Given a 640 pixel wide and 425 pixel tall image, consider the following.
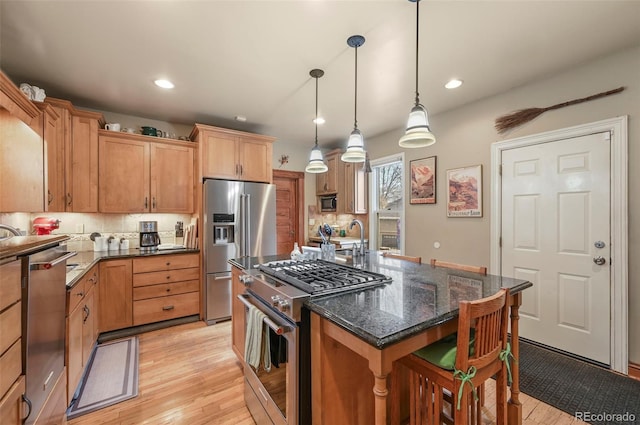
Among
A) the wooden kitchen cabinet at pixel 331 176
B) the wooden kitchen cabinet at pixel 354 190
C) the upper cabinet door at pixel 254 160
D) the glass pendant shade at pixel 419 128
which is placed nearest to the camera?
the glass pendant shade at pixel 419 128

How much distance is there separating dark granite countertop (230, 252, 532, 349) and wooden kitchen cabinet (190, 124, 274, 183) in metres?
2.46

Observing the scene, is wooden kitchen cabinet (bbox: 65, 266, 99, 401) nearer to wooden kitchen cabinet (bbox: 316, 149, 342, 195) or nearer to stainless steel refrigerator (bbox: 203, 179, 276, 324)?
stainless steel refrigerator (bbox: 203, 179, 276, 324)

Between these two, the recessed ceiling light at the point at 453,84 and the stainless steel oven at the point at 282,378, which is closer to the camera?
the stainless steel oven at the point at 282,378

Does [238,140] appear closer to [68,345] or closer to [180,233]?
[180,233]

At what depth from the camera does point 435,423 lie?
1238 mm

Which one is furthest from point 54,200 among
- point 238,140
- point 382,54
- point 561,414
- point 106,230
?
point 561,414

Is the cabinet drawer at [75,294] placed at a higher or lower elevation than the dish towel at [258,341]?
higher

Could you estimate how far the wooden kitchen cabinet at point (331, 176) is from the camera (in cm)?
475

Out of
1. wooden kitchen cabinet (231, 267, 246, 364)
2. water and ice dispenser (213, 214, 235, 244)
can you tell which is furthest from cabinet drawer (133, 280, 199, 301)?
wooden kitchen cabinet (231, 267, 246, 364)

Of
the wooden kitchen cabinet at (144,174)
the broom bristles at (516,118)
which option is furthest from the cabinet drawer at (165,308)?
the broom bristles at (516,118)

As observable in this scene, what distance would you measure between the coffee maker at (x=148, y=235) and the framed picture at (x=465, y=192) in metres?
3.72

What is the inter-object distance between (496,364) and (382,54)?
2.28m

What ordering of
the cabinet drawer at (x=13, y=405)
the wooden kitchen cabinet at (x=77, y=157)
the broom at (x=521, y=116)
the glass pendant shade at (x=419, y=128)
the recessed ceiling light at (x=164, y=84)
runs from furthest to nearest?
the wooden kitchen cabinet at (x=77, y=157) → the recessed ceiling light at (x=164, y=84) → the broom at (x=521, y=116) → the glass pendant shade at (x=419, y=128) → the cabinet drawer at (x=13, y=405)

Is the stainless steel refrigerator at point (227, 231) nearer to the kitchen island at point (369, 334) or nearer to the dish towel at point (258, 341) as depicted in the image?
the dish towel at point (258, 341)
